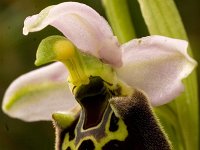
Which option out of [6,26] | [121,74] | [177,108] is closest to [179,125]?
[177,108]

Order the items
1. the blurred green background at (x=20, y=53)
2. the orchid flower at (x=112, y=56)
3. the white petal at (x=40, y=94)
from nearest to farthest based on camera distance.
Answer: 1. the orchid flower at (x=112, y=56)
2. the white petal at (x=40, y=94)
3. the blurred green background at (x=20, y=53)

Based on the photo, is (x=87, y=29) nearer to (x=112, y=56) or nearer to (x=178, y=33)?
(x=112, y=56)

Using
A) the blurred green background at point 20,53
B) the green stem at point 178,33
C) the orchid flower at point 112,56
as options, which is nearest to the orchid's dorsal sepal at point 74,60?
the orchid flower at point 112,56

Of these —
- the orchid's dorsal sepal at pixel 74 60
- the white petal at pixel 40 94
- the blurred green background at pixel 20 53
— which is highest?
the orchid's dorsal sepal at pixel 74 60

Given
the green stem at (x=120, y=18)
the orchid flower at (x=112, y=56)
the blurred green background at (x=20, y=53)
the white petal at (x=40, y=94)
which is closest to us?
the orchid flower at (x=112, y=56)

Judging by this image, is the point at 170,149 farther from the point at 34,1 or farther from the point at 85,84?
the point at 34,1

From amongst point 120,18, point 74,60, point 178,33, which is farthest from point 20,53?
point 74,60

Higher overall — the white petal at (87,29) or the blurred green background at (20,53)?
the white petal at (87,29)

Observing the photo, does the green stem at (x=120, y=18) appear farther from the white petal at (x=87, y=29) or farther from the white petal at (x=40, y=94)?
the white petal at (x=87, y=29)

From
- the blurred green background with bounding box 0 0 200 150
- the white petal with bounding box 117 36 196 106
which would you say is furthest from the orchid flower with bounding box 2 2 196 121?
the blurred green background with bounding box 0 0 200 150
